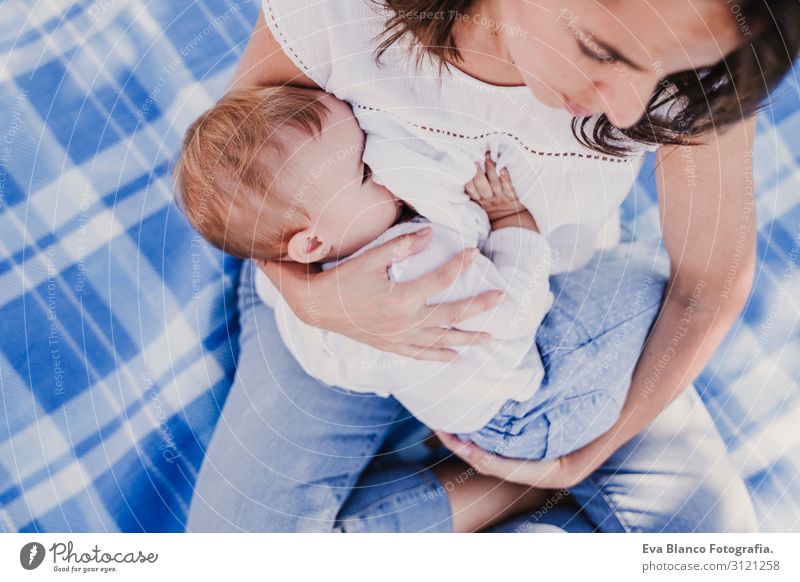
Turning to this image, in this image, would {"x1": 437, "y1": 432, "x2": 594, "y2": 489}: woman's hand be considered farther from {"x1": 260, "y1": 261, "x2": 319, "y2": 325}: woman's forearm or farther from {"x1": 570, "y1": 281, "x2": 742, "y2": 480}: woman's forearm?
{"x1": 260, "y1": 261, "x2": 319, "y2": 325}: woman's forearm

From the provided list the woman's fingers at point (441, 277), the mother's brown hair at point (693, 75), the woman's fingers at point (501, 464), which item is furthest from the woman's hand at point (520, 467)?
the mother's brown hair at point (693, 75)

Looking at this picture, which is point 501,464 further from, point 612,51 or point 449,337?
point 612,51

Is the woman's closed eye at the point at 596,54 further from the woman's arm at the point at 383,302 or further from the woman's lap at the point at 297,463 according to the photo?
the woman's lap at the point at 297,463

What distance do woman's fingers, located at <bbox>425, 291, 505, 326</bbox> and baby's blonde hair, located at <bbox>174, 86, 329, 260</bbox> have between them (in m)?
0.11

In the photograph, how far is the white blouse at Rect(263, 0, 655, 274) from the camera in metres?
0.35

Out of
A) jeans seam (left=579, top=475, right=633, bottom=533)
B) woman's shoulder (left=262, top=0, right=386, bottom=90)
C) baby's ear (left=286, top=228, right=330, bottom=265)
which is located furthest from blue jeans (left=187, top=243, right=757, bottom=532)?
woman's shoulder (left=262, top=0, right=386, bottom=90)

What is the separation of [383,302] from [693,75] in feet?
0.75

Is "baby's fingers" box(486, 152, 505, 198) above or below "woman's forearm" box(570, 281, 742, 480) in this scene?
above

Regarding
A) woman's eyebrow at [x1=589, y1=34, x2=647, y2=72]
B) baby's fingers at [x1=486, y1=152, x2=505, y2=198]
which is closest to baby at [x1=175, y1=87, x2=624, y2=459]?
baby's fingers at [x1=486, y1=152, x2=505, y2=198]

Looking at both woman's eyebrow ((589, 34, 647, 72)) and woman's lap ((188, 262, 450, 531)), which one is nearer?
woman's eyebrow ((589, 34, 647, 72))

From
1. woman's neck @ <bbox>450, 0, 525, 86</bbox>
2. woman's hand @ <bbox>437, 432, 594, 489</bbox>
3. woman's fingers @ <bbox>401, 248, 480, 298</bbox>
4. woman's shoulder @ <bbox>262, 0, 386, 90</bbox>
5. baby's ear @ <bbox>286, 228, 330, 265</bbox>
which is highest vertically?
woman's shoulder @ <bbox>262, 0, 386, 90</bbox>
